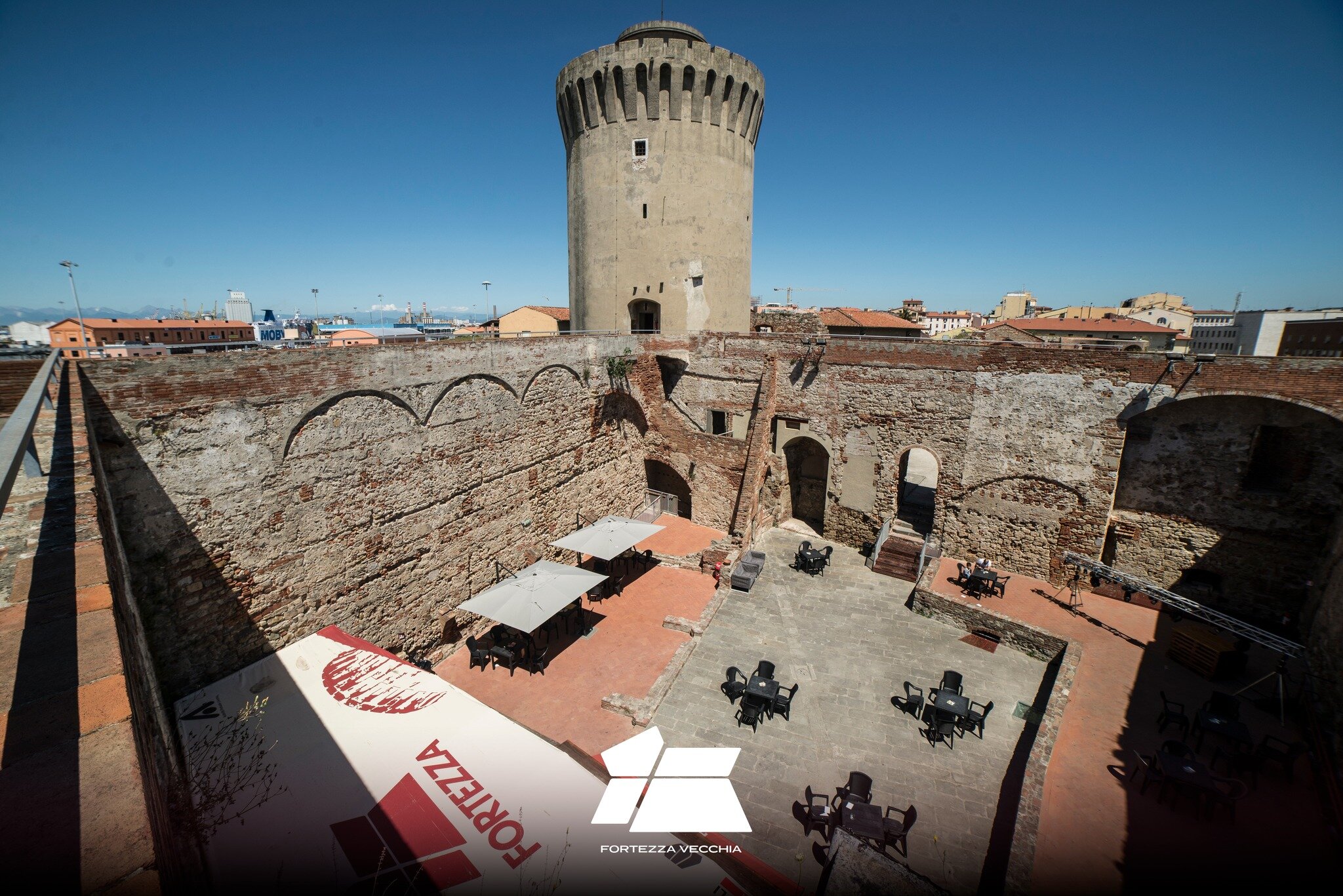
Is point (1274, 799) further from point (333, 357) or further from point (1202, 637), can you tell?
point (333, 357)

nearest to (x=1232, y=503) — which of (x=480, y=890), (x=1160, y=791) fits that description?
(x=1160, y=791)

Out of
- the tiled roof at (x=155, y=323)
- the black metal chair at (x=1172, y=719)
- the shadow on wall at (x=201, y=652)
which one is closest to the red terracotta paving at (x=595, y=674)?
the shadow on wall at (x=201, y=652)

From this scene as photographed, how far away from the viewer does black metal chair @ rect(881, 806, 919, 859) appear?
705cm

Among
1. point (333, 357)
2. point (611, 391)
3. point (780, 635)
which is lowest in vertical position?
point (780, 635)

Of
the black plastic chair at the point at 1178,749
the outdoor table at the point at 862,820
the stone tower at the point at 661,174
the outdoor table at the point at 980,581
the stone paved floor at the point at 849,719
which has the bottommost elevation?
the stone paved floor at the point at 849,719

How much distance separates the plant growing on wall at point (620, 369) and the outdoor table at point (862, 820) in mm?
11798

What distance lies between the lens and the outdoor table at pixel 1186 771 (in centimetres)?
732

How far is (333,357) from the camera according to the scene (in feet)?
29.9

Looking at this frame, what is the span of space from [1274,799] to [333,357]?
16.0 metres

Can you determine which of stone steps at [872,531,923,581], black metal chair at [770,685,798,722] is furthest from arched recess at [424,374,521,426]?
stone steps at [872,531,923,581]

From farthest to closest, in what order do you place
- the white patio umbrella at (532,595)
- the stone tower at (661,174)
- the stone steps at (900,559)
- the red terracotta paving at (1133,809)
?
1. the stone tower at (661,174)
2. the stone steps at (900,559)
3. the white patio umbrella at (532,595)
4. the red terracotta paving at (1133,809)

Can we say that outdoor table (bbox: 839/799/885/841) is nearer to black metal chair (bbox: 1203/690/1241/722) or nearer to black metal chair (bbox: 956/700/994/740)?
black metal chair (bbox: 956/700/994/740)

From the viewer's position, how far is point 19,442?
9.91ft

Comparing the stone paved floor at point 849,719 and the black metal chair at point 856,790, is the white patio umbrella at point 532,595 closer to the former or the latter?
the stone paved floor at point 849,719
